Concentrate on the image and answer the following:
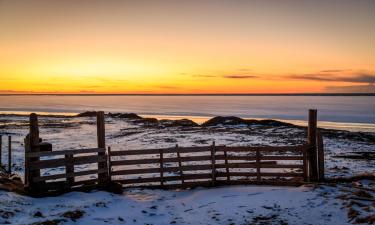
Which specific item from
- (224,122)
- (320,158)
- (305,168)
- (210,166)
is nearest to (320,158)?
(320,158)

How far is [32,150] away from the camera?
12656mm

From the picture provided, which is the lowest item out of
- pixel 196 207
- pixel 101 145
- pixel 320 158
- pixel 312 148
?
pixel 196 207

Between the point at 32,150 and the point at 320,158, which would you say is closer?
the point at 32,150

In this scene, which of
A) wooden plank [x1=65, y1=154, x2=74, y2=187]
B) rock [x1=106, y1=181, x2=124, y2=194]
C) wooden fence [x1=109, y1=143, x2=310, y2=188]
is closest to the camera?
wooden plank [x1=65, y1=154, x2=74, y2=187]

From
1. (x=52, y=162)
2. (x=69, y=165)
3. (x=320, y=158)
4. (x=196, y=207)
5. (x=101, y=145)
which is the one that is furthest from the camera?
(x=320, y=158)

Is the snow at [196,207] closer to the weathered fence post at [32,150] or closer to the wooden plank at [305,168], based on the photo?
the weathered fence post at [32,150]

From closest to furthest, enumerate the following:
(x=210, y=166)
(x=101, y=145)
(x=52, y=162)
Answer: (x=52, y=162) < (x=101, y=145) < (x=210, y=166)

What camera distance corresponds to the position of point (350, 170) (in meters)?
19.7

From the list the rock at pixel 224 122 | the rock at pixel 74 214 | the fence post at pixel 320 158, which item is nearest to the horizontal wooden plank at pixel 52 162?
the rock at pixel 74 214

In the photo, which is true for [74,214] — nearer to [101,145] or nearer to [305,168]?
[101,145]

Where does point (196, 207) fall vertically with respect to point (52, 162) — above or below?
below

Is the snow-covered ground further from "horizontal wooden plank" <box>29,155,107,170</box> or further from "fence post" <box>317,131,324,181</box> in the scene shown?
"fence post" <box>317,131,324,181</box>

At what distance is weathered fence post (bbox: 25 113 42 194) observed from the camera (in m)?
12.4

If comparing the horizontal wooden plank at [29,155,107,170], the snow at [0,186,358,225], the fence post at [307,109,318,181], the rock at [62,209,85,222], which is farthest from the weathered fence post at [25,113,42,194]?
the fence post at [307,109,318,181]
